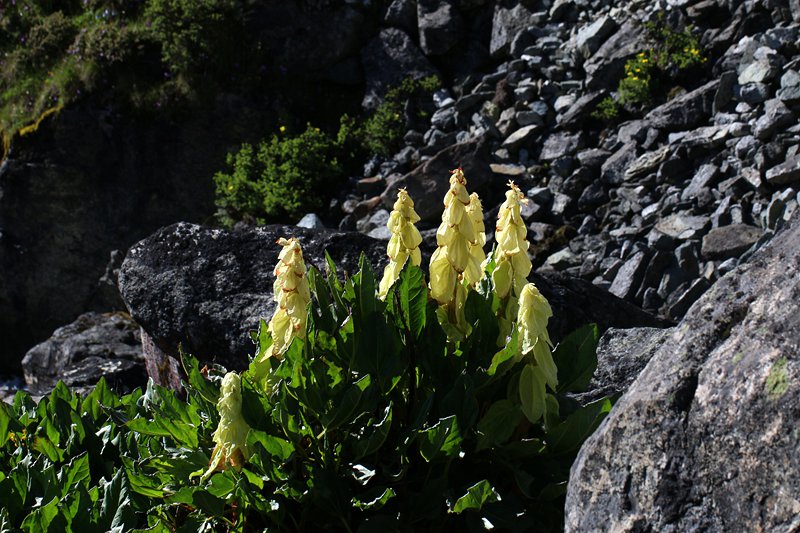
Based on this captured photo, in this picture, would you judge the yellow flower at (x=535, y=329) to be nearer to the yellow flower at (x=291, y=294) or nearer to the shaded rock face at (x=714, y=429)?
the shaded rock face at (x=714, y=429)

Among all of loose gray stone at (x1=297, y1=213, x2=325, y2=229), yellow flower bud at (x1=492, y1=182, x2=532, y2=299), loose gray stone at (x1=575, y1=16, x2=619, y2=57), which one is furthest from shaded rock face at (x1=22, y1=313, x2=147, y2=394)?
loose gray stone at (x1=575, y1=16, x2=619, y2=57)

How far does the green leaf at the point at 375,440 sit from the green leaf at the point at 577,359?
60cm

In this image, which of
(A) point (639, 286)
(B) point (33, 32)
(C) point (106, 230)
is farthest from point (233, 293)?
(B) point (33, 32)

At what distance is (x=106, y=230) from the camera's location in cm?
1172

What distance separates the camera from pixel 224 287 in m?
4.83

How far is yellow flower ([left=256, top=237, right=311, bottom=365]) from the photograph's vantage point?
2.65m

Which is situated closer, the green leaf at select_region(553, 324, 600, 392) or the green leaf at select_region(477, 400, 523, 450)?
the green leaf at select_region(477, 400, 523, 450)

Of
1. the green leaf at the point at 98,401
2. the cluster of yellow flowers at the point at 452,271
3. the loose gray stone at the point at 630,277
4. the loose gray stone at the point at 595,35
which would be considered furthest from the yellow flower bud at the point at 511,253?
the loose gray stone at the point at 595,35

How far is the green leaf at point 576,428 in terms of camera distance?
2.55m

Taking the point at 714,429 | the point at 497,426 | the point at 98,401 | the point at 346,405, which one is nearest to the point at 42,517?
the point at 346,405

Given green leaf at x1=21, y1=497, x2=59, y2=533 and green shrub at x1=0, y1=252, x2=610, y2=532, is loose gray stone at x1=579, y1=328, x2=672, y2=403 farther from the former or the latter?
green leaf at x1=21, y1=497, x2=59, y2=533

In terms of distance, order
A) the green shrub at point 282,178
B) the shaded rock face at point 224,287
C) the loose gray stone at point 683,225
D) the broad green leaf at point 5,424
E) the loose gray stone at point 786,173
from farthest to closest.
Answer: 1. the green shrub at point 282,178
2. the loose gray stone at point 683,225
3. the loose gray stone at point 786,173
4. the shaded rock face at point 224,287
5. the broad green leaf at point 5,424

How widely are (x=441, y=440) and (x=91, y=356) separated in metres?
6.16

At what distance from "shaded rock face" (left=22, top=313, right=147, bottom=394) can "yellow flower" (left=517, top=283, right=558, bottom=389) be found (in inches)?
193
